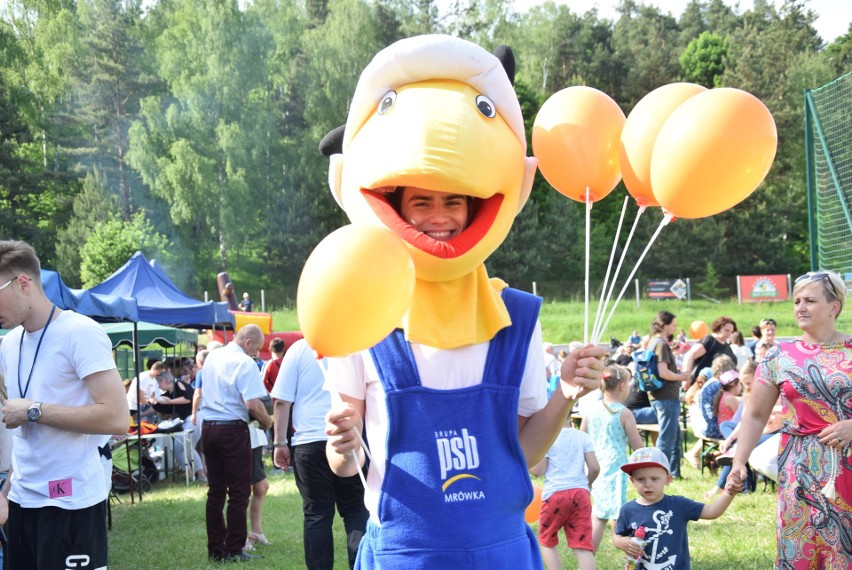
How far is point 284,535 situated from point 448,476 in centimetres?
619

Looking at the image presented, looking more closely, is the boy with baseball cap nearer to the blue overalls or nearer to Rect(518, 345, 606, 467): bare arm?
Rect(518, 345, 606, 467): bare arm

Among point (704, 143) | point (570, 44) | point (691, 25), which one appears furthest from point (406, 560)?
point (691, 25)

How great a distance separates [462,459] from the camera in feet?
8.08

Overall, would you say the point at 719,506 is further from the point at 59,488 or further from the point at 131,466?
the point at 131,466

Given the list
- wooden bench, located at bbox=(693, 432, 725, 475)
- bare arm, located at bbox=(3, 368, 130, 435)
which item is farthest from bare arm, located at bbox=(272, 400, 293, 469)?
wooden bench, located at bbox=(693, 432, 725, 475)

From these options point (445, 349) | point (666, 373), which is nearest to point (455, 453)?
point (445, 349)

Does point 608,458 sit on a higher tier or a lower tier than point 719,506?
lower

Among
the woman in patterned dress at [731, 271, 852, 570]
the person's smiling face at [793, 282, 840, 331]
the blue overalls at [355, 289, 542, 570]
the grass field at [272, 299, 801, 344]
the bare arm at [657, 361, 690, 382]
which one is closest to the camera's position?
the blue overalls at [355, 289, 542, 570]

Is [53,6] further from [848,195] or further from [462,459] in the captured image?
[462,459]

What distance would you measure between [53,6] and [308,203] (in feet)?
53.3

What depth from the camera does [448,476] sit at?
2.45 metres

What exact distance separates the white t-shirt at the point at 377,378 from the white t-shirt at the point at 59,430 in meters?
1.46

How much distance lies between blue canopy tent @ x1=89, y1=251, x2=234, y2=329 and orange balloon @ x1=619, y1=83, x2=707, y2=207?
→ 1088cm

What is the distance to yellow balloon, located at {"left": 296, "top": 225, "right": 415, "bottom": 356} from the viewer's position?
2.16 m
